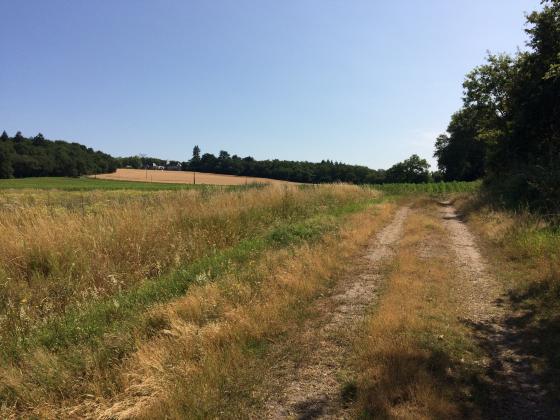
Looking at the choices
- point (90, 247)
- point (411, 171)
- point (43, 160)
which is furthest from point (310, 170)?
point (90, 247)

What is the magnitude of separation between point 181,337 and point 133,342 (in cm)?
60

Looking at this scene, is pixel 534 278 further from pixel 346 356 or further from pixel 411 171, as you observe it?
pixel 411 171

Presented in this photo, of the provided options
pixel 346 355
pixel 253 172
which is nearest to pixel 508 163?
pixel 346 355

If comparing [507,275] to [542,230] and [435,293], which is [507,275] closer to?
[435,293]

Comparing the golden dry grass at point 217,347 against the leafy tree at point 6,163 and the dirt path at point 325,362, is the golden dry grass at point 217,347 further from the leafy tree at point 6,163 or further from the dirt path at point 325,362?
the leafy tree at point 6,163

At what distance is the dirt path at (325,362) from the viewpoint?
3252 millimetres

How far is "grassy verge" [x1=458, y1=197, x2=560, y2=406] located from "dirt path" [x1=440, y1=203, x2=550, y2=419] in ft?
0.42

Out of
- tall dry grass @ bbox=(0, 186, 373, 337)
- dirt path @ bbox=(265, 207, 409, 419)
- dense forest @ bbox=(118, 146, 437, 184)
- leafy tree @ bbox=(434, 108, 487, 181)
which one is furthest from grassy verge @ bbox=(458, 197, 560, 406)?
dense forest @ bbox=(118, 146, 437, 184)

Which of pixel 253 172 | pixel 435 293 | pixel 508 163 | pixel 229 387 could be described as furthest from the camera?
pixel 253 172

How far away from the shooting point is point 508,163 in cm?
2444

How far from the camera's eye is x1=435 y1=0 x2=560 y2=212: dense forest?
15.7m

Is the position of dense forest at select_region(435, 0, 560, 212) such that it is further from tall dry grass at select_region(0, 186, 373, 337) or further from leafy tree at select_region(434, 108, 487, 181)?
leafy tree at select_region(434, 108, 487, 181)

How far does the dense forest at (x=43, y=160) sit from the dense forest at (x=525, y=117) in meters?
99.9

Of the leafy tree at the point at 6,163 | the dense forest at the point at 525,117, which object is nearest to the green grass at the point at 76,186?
the leafy tree at the point at 6,163
